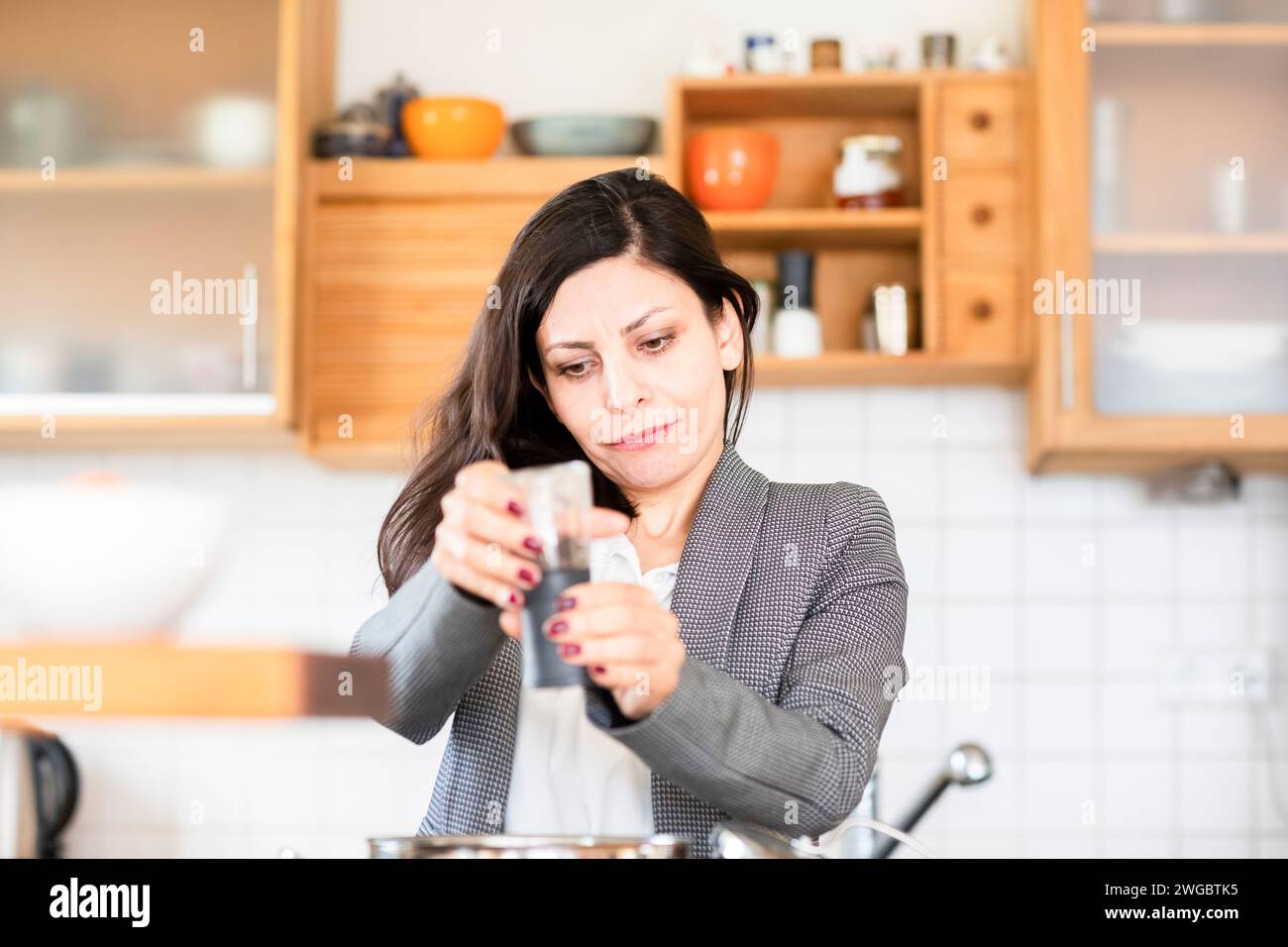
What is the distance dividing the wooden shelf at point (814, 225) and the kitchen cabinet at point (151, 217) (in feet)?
2.39

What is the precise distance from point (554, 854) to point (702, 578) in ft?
1.67

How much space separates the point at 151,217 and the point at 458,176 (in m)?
0.54

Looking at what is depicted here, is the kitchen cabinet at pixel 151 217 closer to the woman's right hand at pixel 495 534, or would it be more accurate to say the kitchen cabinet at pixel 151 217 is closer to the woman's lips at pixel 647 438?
the woman's lips at pixel 647 438

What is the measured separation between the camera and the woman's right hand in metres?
0.84

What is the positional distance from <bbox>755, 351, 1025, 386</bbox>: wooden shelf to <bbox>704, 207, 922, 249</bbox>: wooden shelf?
21 centimetres

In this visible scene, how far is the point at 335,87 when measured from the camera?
286cm

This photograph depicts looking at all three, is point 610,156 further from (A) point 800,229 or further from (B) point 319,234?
(B) point 319,234

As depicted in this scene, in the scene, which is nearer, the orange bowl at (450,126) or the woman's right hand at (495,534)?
the woman's right hand at (495,534)

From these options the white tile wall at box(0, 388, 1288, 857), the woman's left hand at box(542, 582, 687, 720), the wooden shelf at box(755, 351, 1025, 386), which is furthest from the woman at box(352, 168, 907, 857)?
the white tile wall at box(0, 388, 1288, 857)

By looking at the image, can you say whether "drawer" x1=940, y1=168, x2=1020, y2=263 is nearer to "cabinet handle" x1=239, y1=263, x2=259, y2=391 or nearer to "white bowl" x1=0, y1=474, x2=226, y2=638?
"cabinet handle" x1=239, y1=263, x2=259, y2=391

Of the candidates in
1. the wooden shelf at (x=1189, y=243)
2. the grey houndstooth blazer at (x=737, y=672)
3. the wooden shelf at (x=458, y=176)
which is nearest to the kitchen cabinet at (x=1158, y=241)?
the wooden shelf at (x=1189, y=243)

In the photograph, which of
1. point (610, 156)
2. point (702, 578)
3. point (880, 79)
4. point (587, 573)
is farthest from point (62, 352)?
point (587, 573)

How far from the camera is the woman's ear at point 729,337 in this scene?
53.7 inches

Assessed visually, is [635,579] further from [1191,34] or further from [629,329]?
[1191,34]
